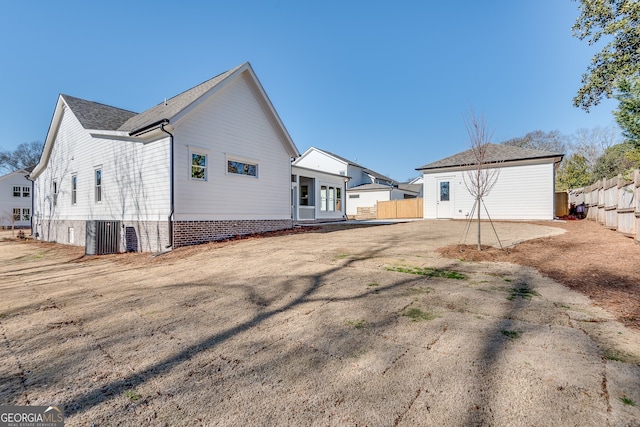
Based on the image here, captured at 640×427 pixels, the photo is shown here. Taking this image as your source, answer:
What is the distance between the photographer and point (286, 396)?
202cm

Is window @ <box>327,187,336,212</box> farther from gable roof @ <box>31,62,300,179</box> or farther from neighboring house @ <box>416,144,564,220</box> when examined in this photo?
gable roof @ <box>31,62,300,179</box>

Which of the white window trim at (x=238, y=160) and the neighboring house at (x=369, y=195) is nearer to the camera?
the white window trim at (x=238, y=160)

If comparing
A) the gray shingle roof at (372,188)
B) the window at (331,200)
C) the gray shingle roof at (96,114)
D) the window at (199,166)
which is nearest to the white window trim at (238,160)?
the window at (199,166)

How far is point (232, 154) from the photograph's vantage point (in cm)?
1177

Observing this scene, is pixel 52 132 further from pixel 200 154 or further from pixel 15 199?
pixel 15 199

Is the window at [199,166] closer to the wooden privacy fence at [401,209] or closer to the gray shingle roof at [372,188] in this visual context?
the wooden privacy fence at [401,209]

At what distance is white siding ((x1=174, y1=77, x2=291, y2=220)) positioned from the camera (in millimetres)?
10219

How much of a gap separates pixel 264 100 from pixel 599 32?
13865mm

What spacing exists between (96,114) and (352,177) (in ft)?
82.4

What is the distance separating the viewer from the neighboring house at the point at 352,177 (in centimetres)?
3325

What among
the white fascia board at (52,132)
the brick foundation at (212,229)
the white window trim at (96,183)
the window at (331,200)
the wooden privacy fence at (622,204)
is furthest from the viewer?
the window at (331,200)

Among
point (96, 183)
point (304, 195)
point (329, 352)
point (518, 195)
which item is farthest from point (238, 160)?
point (518, 195)

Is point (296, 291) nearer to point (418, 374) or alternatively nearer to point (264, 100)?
point (418, 374)

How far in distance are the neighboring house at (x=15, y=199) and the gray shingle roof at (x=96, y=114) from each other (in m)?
27.1
